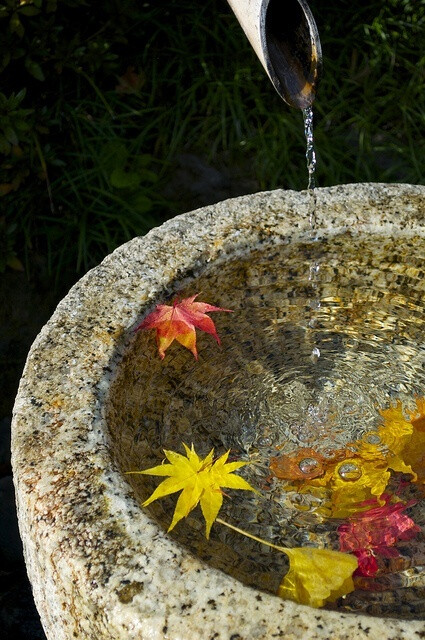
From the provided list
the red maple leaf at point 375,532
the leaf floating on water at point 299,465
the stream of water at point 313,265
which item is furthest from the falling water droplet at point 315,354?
the red maple leaf at point 375,532

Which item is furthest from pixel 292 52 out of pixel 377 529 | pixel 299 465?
pixel 377 529

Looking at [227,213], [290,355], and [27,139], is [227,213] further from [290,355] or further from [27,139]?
[27,139]

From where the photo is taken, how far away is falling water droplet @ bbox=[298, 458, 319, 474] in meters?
1.87

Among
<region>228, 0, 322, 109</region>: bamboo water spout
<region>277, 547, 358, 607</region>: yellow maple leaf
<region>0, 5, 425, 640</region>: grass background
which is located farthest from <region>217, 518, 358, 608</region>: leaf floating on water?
<region>0, 5, 425, 640</region>: grass background

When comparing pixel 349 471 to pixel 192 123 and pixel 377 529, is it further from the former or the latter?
pixel 192 123

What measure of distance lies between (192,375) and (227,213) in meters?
0.42

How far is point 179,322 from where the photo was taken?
1801mm

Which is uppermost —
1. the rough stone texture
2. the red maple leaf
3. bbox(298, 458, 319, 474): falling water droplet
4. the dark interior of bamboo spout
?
the dark interior of bamboo spout

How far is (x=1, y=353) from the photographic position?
3.04 m

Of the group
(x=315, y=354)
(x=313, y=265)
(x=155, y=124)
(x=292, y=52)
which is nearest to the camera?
(x=292, y=52)

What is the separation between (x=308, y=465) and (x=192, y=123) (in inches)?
78.5

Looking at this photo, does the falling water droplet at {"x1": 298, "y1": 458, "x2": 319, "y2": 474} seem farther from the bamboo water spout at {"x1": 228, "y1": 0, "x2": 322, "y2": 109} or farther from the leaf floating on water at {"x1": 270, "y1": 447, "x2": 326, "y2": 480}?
the bamboo water spout at {"x1": 228, "y1": 0, "x2": 322, "y2": 109}

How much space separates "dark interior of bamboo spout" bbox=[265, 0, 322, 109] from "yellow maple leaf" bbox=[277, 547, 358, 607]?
0.98 m

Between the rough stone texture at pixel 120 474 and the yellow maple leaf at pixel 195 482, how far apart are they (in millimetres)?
152
